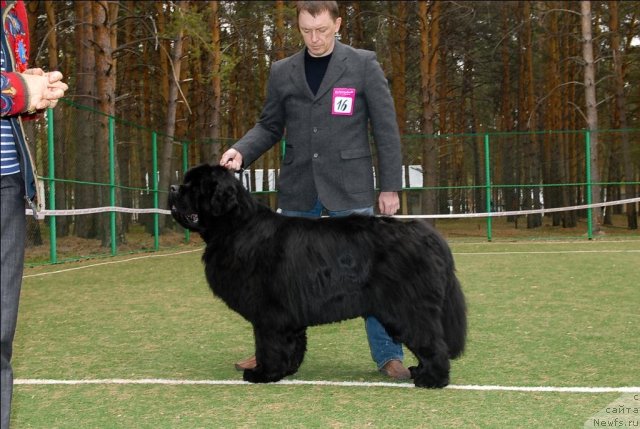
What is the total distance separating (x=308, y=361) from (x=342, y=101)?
1731 millimetres

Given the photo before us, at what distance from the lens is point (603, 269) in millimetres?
10531

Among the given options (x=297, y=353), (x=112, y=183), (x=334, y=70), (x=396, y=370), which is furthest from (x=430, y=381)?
(x=112, y=183)

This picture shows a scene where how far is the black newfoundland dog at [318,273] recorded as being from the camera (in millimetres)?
4176

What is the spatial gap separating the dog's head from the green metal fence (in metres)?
7.43

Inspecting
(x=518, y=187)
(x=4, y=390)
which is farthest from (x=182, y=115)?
(x=4, y=390)

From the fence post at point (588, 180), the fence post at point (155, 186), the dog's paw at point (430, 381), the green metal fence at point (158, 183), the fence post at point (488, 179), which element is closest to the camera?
the dog's paw at point (430, 381)

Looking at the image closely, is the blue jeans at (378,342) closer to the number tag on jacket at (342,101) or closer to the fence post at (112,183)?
the number tag on jacket at (342,101)

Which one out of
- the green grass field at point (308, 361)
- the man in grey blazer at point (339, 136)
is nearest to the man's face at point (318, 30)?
the man in grey blazer at point (339, 136)

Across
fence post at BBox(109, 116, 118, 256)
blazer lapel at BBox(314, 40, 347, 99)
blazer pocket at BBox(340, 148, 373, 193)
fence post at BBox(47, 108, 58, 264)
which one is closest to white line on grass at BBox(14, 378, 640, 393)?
blazer pocket at BBox(340, 148, 373, 193)

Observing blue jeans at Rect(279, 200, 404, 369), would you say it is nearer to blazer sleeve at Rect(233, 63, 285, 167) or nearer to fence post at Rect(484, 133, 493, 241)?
blazer sleeve at Rect(233, 63, 285, 167)

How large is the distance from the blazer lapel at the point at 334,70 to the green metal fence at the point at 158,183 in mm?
7442

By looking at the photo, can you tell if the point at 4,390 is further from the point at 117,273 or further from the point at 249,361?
the point at 117,273

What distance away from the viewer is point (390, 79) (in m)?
28.9

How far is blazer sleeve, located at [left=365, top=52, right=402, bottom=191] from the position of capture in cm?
480
